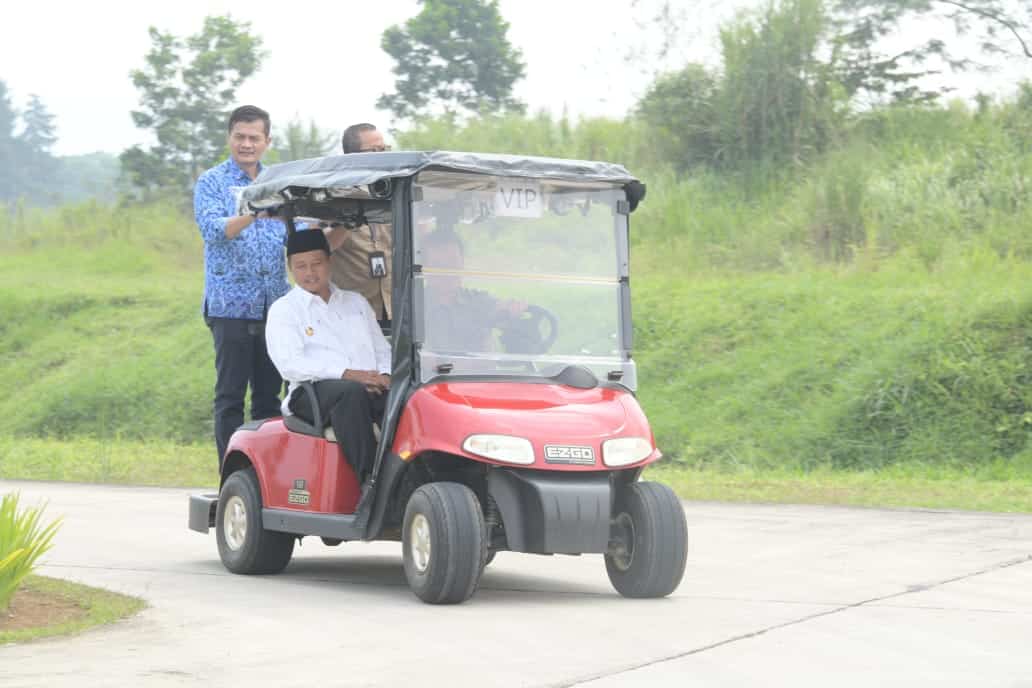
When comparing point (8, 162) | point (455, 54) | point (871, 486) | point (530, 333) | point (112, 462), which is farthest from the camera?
point (8, 162)

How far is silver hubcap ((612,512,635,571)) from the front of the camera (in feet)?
28.3

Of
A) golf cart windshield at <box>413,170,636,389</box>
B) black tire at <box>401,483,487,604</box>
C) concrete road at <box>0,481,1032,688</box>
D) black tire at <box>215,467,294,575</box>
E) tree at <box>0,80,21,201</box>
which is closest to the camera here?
concrete road at <box>0,481,1032,688</box>

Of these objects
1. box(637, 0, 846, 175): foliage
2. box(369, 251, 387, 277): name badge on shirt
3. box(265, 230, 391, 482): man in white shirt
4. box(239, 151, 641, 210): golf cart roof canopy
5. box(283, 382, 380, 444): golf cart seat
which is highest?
box(637, 0, 846, 175): foliage

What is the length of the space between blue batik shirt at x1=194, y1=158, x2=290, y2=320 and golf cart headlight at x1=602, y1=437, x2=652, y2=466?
2.91 m

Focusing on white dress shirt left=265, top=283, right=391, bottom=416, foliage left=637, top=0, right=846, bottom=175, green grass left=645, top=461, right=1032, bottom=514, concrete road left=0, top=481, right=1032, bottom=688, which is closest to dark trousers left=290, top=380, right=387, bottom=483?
white dress shirt left=265, top=283, right=391, bottom=416

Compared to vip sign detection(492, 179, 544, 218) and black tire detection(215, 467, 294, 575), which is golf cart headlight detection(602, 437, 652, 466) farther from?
black tire detection(215, 467, 294, 575)

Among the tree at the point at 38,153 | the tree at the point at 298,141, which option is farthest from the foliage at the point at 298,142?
the tree at the point at 38,153

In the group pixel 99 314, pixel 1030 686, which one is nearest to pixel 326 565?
pixel 1030 686

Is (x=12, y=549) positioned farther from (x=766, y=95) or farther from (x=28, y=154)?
(x=28, y=154)

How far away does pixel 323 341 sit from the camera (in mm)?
9461

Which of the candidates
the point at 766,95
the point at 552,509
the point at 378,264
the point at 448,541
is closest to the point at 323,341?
the point at 378,264

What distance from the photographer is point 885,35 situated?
25750 mm

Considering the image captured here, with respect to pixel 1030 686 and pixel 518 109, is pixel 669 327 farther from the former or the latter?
pixel 1030 686

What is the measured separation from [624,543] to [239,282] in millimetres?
3063
